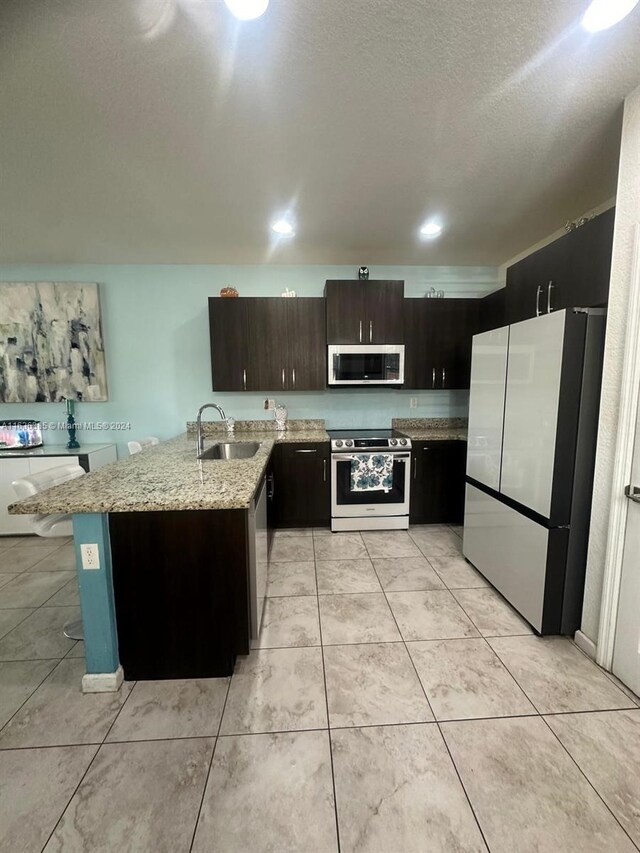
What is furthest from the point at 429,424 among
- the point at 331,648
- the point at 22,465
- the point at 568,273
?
the point at 22,465

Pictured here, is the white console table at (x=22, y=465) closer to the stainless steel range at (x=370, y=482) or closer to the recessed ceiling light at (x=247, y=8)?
the stainless steel range at (x=370, y=482)

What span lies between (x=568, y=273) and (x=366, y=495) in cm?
219

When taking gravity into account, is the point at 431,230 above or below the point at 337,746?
above

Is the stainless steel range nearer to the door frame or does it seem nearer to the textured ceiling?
the door frame

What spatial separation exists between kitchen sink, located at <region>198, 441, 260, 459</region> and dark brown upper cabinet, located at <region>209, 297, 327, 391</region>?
0.66 metres

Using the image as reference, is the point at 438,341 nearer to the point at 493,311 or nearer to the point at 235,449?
the point at 493,311

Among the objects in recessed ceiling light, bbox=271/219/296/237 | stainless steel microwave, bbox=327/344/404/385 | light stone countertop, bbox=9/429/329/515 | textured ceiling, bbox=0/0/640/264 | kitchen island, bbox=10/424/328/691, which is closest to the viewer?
textured ceiling, bbox=0/0/640/264

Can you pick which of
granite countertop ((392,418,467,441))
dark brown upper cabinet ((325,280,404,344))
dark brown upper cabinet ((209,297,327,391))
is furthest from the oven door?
dark brown upper cabinet ((325,280,404,344))

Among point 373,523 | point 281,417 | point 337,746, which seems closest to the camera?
point 337,746

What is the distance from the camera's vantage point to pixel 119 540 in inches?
58.4

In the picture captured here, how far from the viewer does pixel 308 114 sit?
60.1 inches

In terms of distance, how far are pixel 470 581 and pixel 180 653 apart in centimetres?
192

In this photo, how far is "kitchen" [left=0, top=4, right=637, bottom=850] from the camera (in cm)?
110

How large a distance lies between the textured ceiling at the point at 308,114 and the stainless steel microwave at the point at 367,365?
1.04 m
